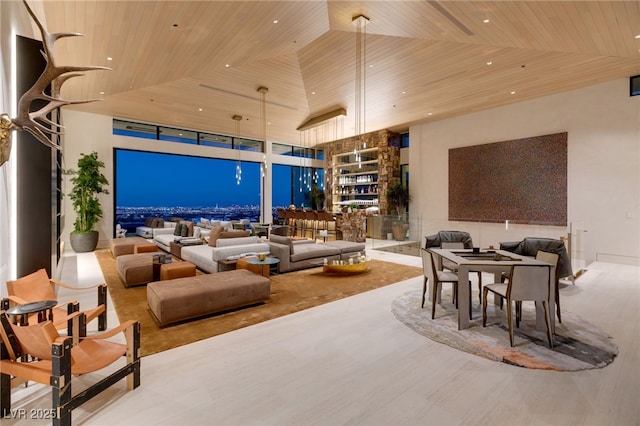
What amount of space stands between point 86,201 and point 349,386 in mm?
9388

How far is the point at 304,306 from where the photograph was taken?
4.12 metres

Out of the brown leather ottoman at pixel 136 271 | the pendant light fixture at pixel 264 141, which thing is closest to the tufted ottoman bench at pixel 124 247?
the brown leather ottoman at pixel 136 271

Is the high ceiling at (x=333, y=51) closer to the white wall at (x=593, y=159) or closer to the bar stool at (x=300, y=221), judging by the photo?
the white wall at (x=593, y=159)

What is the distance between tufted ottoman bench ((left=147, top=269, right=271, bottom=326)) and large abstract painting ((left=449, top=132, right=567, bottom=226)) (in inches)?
304

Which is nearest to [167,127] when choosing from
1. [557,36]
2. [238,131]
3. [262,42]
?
[238,131]

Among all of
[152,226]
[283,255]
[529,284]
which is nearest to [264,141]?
[152,226]

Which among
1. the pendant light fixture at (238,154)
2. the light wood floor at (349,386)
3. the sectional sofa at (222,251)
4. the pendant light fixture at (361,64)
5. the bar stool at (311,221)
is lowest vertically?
the light wood floor at (349,386)

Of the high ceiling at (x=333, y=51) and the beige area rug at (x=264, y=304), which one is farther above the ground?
the high ceiling at (x=333, y=51)

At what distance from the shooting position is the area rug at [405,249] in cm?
827

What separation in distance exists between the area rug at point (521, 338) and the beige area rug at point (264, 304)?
4.06ft

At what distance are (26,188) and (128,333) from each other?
2611 mm

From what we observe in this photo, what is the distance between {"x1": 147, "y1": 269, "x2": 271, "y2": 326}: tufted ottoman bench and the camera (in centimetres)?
337

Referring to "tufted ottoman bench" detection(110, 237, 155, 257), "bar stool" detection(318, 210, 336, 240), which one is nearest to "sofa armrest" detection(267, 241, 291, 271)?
"tufted ottoman bench" detection(110, 237, 155, 257)

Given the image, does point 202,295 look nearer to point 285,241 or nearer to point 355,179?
point 285,241
